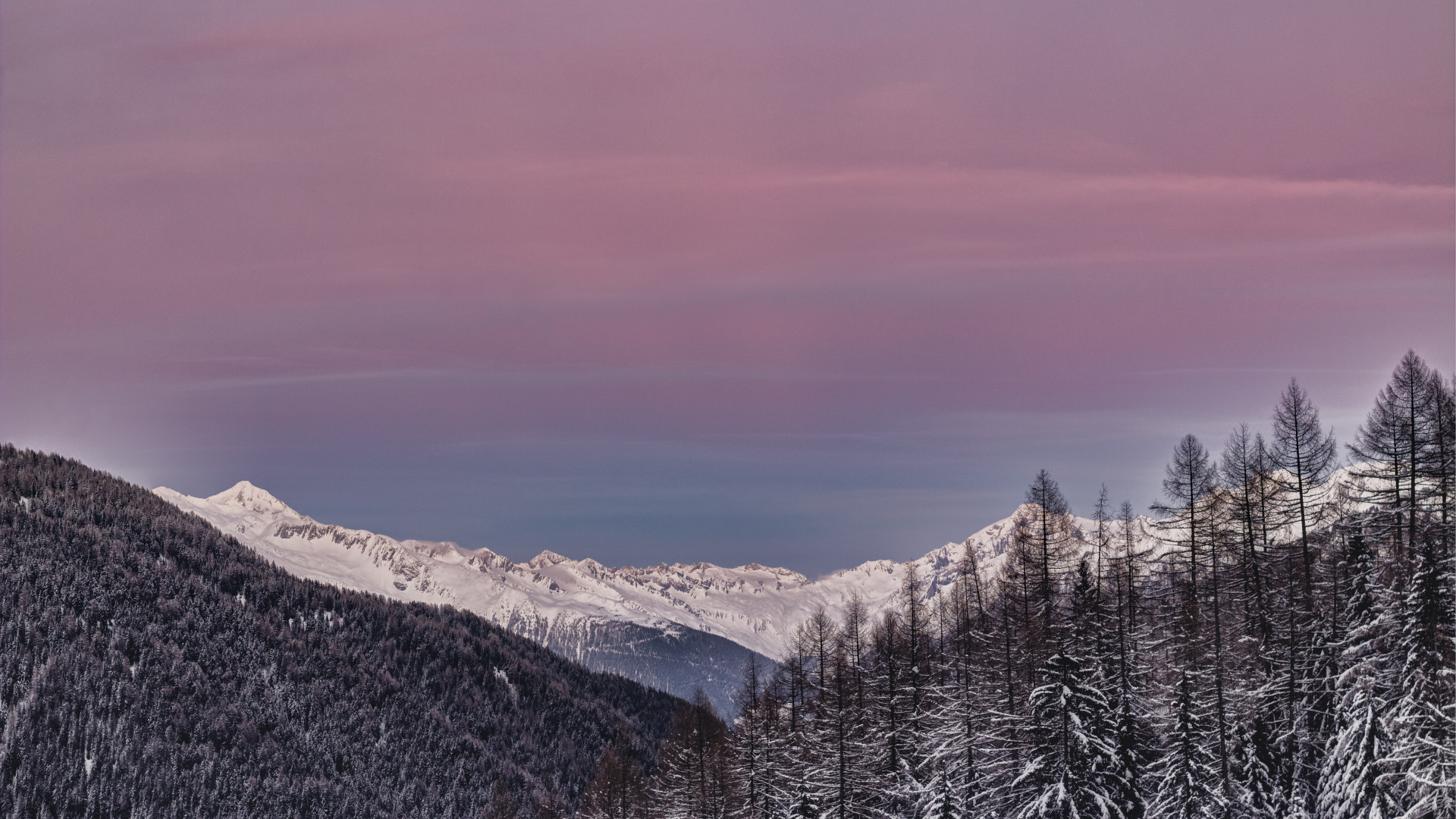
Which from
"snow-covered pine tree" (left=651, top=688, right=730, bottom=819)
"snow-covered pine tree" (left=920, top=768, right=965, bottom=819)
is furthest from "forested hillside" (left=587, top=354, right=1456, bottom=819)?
"snow-covered pine tree" (left=651, top=688, right=730, bottom=819)

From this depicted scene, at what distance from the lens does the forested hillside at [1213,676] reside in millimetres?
47688

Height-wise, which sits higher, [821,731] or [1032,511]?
[1032,511]

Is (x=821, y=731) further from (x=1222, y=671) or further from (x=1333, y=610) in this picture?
(x=1333, y=610)

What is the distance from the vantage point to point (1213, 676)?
184ft

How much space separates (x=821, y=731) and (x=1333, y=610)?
32.6 meters

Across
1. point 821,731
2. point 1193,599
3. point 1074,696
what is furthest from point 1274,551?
point 821,731

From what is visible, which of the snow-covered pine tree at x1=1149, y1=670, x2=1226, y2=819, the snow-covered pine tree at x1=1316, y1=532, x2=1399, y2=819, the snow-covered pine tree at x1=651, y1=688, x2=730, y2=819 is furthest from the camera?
the snow-covered pine tree at x1=651, y1=688, x2=730, y2=819

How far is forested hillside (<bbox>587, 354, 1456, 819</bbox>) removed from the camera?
156 feet

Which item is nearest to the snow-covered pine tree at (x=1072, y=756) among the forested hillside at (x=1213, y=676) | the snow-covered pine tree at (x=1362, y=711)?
the forested hillside at (x=1213, y=676)

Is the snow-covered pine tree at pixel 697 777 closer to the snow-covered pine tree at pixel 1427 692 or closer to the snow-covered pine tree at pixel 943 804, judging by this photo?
the snow-covered pine tree at pixel 943 804

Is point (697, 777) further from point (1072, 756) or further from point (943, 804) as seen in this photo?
point (1072, 756)

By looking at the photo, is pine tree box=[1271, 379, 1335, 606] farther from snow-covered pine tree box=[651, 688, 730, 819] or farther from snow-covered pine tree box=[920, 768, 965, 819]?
snow-covered pine tree box=[651, 688, 730, 819]

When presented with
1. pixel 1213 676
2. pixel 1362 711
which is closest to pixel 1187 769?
pixel 1213 676

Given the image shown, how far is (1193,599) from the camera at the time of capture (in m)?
66.6
